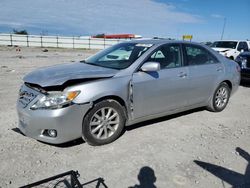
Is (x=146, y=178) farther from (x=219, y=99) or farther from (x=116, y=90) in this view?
(x=219, y=99)

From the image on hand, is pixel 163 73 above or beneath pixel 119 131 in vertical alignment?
above

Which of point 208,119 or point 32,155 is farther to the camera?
point 208,119

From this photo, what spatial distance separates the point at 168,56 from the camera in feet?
14.9

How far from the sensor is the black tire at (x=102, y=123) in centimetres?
360

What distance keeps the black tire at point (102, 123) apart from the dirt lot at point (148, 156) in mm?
136

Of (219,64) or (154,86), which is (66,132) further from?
(219,64)

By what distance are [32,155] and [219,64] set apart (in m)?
4.19

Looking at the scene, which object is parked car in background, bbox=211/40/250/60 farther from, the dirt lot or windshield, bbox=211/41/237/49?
the dirt lot

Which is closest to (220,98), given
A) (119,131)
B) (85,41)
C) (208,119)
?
(208,119)

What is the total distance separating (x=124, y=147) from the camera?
377cm

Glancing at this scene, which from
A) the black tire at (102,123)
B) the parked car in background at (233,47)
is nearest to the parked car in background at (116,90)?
the black tire at (102,123)

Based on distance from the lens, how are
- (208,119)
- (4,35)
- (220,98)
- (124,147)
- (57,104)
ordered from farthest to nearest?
1. (4,35)
2. (220,98)
3. (208,119)
4. (124,147)
5. (57,104)

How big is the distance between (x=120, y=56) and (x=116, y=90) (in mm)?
1147

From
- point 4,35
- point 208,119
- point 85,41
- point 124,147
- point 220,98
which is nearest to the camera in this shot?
point 124,147
